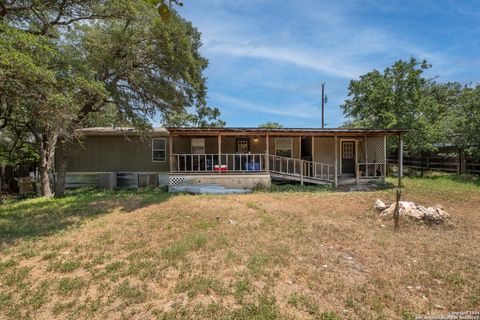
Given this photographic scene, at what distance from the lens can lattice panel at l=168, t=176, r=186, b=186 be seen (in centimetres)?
1243

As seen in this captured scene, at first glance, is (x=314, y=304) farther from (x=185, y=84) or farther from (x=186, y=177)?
(x=185, y=84)

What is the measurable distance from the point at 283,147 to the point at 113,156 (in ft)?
29.1

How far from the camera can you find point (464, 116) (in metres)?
14.9

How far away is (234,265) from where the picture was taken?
4.62 metres

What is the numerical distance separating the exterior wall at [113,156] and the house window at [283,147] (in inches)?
229

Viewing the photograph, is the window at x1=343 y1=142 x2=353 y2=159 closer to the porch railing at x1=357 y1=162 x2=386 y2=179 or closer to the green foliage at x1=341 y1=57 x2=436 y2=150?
the porch railing at x1=357 y1=162 x2=386 y2=179

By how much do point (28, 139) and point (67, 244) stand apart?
42.7 feet

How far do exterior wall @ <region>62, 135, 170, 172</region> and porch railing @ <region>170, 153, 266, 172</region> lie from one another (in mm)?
1441

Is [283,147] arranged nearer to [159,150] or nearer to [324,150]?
[324,150]

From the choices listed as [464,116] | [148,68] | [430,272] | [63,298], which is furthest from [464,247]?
[464,116]

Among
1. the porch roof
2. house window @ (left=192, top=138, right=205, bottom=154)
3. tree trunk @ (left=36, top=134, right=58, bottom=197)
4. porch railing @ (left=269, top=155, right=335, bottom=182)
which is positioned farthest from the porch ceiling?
tree trunk @ (left=36, top=134, right=58, bottom=197)

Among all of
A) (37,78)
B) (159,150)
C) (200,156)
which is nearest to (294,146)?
(200,156)

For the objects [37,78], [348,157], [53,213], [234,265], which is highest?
[37,78]

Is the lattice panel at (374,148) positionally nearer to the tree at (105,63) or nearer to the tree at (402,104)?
the tree at (402,104)
